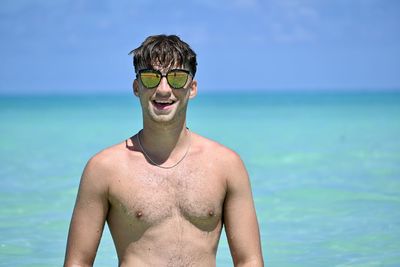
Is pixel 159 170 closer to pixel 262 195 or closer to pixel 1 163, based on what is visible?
pixel 262 195

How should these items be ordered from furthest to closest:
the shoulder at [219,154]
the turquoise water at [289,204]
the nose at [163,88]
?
the turquoise water at [289,204], the shoulder at [219,154], the nose at [163,88]

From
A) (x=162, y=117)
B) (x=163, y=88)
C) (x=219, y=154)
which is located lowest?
(x=219, y=154)

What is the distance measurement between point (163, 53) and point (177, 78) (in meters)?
0.12

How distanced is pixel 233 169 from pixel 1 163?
1133cm

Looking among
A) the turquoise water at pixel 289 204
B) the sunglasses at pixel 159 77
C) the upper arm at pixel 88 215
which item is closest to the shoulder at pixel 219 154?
the sunglasses at pixel 159 77

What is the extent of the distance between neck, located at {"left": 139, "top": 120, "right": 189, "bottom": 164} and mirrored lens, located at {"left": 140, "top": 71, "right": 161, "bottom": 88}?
0.54ft

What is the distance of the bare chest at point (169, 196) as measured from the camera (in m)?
3.70

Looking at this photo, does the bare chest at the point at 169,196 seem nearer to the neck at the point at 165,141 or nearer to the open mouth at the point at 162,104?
the neck at the point at 165,141

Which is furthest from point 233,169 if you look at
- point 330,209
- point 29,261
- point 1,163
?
point 1,163

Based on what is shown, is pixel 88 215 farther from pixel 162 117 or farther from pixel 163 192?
pixel 162 117

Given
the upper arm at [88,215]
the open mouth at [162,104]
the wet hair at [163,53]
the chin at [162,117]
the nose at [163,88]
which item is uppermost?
the wet hair at [163,53]

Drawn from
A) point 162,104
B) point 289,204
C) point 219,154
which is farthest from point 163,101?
point 289,204

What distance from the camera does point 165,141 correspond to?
12.4 feet

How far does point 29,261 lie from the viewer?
6.49m
